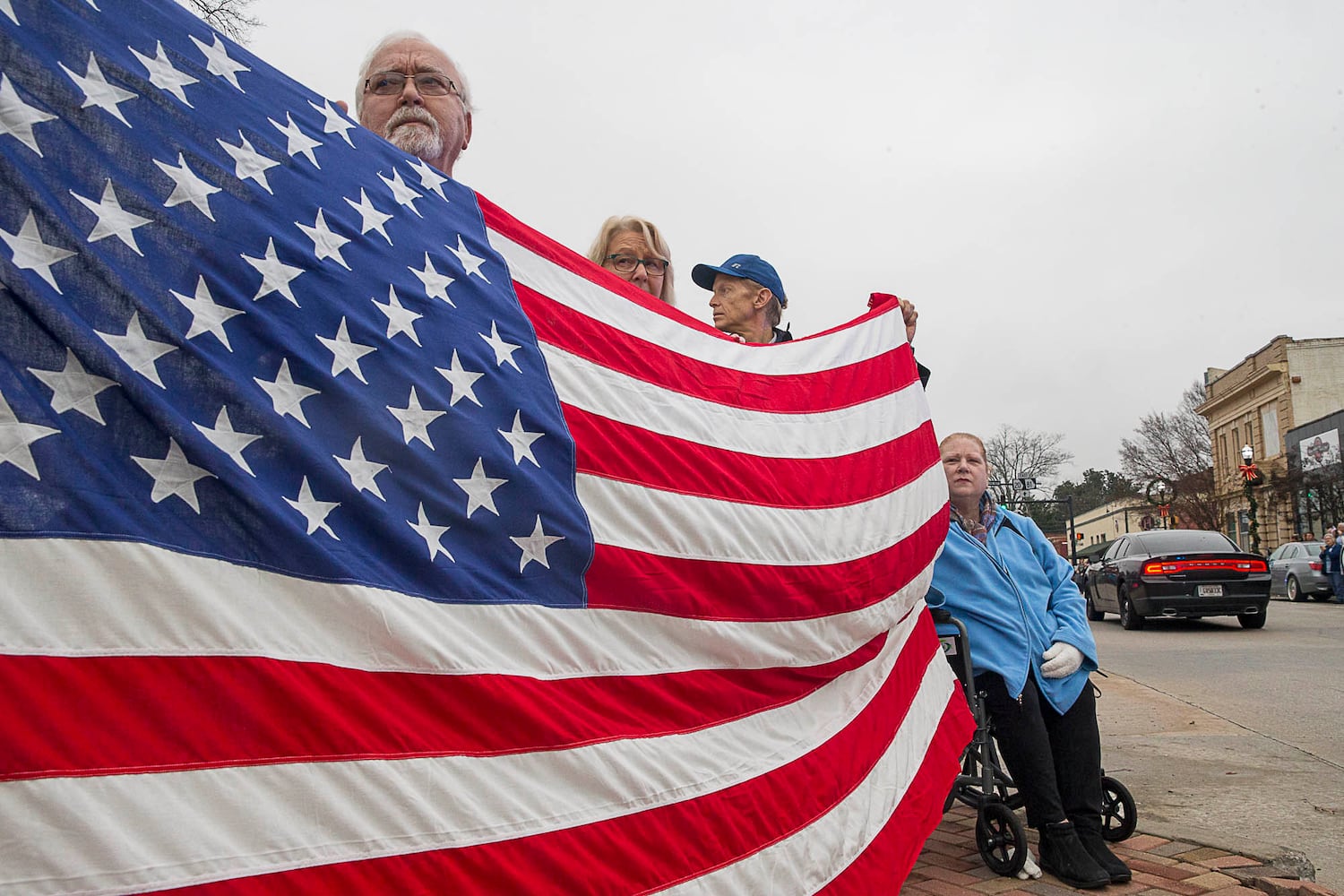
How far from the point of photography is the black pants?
12.5 ft

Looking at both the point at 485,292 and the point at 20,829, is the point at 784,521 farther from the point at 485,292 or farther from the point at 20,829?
the point at 20,829

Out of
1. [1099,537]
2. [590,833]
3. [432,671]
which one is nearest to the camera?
[432,671]

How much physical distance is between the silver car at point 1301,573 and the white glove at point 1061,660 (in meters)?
23.1

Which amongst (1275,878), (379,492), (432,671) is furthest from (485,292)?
(1275,878)

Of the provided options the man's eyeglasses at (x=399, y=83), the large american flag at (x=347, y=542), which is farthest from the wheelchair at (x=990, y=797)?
the man's eyeglasses at (x=399, y=83)

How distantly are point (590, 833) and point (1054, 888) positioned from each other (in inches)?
86.1

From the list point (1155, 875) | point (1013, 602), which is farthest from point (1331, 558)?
point (1155, 875)

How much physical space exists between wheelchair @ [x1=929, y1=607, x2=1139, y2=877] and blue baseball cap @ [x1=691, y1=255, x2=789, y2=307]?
4.78 ft

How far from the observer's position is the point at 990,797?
3.89 m

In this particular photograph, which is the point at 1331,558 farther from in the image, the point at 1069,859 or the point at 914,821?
the point at 914,821

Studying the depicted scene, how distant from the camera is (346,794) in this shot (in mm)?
1774

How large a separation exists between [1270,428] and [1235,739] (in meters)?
51.4

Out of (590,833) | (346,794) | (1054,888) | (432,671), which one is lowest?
(1054,888)

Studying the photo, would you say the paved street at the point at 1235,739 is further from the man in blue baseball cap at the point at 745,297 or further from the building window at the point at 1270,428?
the building window at the point at 1270,428
